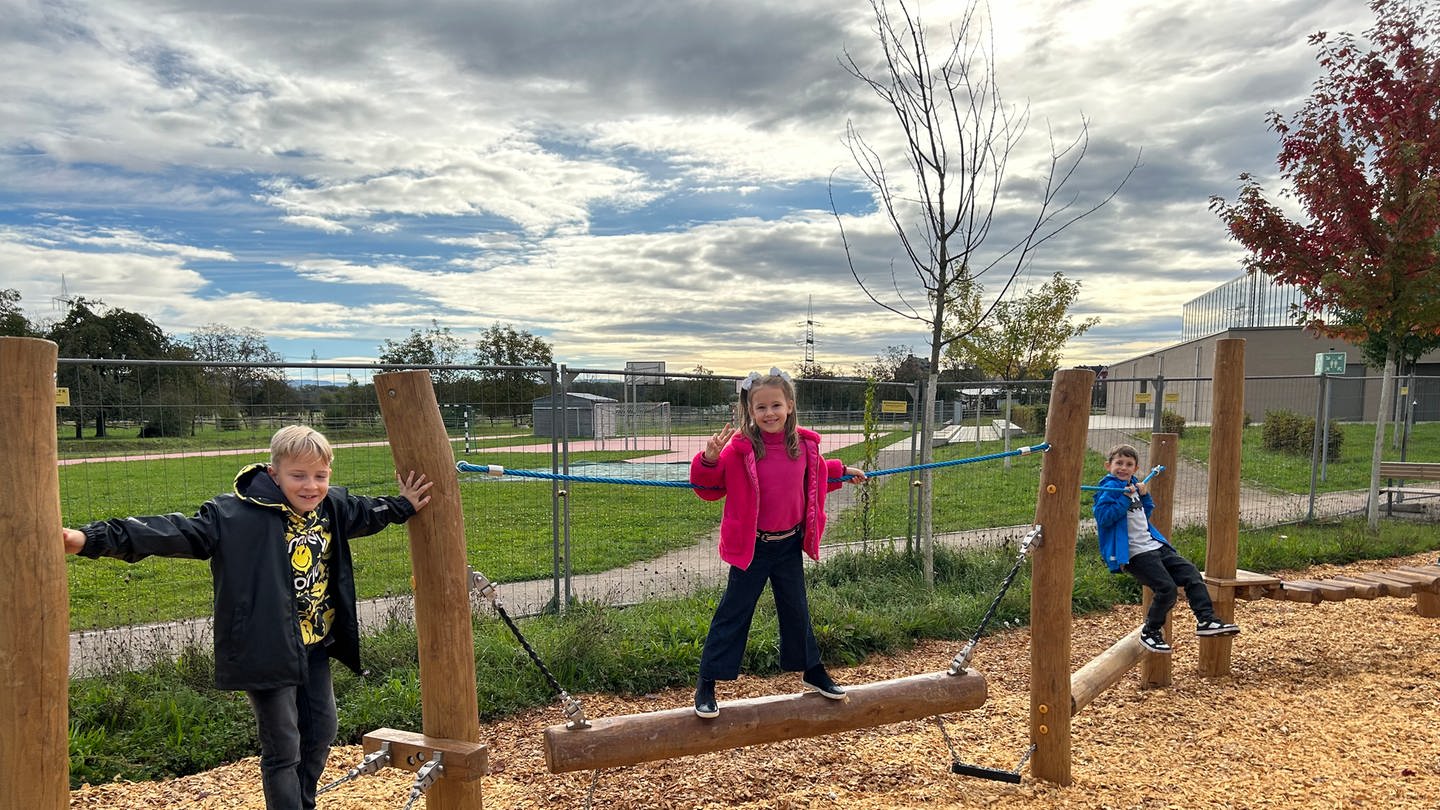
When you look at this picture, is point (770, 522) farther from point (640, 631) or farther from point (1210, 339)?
point (1210, 339)

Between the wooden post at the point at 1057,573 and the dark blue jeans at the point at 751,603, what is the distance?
1227 millimetres

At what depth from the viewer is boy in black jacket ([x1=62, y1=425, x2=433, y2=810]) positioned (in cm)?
257

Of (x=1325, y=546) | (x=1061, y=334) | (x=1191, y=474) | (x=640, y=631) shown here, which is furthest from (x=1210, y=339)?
(x=640, y=631)

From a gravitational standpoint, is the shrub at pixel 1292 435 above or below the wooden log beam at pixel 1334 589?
above

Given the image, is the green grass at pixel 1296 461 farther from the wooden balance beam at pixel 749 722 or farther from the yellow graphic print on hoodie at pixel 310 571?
the yellow graphic print on hoodie at pixel 310 571

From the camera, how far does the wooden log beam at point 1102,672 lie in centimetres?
416

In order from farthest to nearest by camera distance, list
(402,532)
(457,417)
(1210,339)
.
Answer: (1210,339) < (402,532) < (457,417)

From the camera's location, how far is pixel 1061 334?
28031 millimetres

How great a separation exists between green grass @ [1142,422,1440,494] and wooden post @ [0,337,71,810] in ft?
43.3

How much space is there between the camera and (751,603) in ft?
10.9

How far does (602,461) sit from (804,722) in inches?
158

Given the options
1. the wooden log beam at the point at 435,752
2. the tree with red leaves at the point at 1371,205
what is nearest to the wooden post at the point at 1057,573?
the wooden log beam at the point at 435,752

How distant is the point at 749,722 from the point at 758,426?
120 cm

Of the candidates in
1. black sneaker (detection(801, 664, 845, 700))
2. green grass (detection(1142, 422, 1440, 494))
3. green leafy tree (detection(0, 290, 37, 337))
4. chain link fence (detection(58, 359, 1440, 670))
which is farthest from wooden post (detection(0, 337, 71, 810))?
green leafy tree (detection(0, 290, 37, 337))
